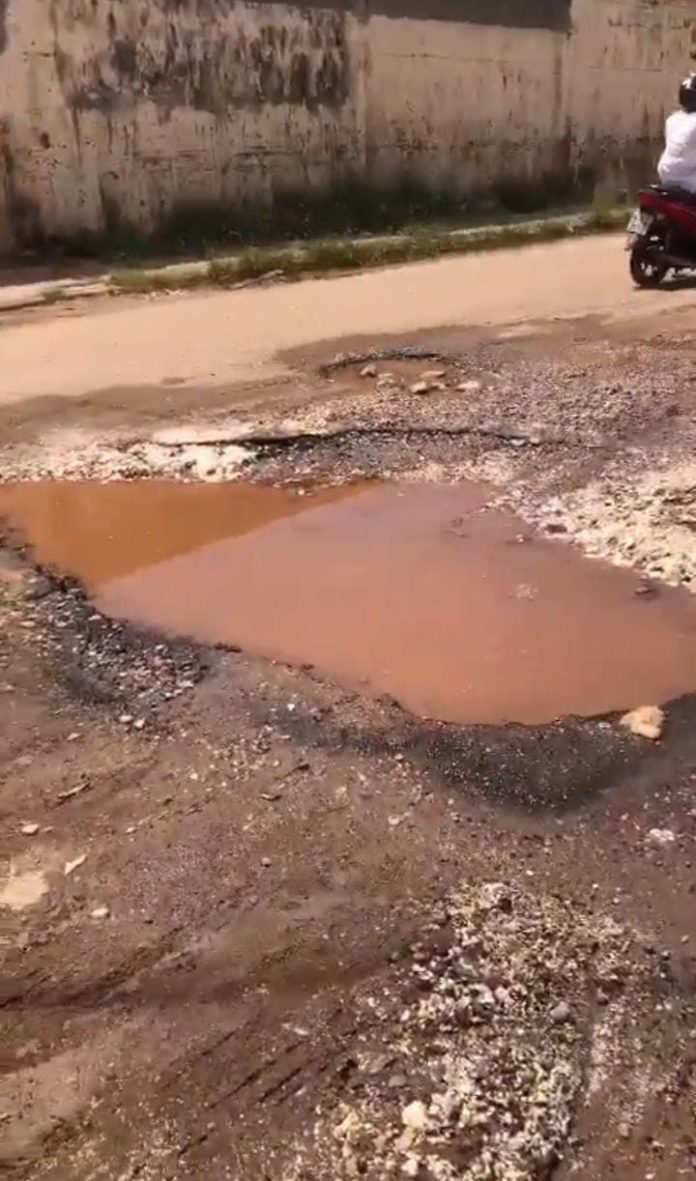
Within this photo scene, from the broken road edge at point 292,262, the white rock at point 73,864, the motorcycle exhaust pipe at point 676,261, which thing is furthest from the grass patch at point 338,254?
the white rock at point 73,864

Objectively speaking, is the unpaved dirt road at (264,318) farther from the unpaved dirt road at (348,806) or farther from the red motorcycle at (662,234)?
the unpaved dirt road at (348,806)

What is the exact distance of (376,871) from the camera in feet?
8.13

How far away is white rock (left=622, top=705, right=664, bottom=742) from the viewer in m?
2.98

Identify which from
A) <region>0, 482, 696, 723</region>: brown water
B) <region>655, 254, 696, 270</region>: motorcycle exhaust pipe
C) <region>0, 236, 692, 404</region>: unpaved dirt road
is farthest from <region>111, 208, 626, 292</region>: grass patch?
<region>0, 482, 696, 723</region>: brown water

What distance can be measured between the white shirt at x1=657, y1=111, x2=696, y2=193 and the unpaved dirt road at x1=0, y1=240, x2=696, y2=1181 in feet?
10.3

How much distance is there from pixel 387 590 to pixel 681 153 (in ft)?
18.1

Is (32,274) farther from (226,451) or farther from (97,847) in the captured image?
(97,847)

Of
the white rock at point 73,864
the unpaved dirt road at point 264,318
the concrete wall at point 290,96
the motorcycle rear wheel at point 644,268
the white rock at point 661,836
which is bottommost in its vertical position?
the white rock at point 661,836

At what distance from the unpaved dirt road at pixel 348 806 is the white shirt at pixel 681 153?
3.15 meters

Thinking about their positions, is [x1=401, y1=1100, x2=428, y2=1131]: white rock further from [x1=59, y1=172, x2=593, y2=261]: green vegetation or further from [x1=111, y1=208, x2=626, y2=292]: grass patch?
[x1=59, y1=172, x2=593, y2=261]: green vegetation

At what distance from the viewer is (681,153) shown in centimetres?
784

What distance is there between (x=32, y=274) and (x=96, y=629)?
7.47 meters

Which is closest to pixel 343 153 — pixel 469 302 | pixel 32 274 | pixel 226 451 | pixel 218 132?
pixel 218 132

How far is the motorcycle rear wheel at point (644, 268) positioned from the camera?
27.1 feet
